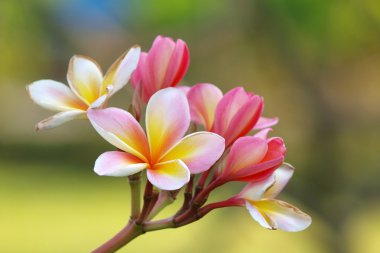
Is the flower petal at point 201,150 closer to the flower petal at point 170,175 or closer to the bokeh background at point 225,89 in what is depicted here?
the flower petal at point 170,175

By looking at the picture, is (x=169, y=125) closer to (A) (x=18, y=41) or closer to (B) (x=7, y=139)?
(A) (x=18, y=41)

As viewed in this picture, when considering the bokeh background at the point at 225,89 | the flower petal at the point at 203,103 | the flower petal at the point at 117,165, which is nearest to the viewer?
the flower petal at the point at 117,165

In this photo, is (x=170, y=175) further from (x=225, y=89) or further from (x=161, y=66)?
(x=225, y=89)

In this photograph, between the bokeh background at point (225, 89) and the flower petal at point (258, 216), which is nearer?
the flower petal at point (258, 216)

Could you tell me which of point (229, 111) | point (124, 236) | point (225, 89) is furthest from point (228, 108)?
point (225, 89)

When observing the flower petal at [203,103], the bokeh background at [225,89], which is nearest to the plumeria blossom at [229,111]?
the flower petal at [203,103]

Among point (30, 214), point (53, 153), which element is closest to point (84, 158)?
point (53, 153)

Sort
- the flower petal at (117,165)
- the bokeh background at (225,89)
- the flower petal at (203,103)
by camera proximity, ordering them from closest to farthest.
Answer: the flower petal at (117,165) → the flower petal at (203,103) → the bokeh background at (225,89)
